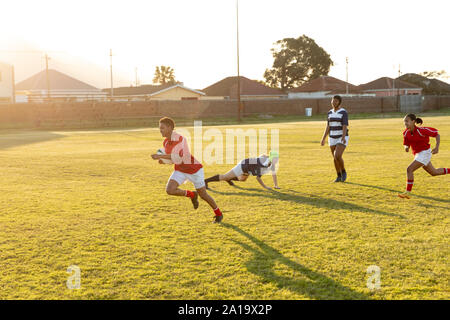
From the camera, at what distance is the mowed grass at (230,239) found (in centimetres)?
458

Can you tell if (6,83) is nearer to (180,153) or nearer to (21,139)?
(21,139)

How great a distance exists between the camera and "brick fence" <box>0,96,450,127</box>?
148ft

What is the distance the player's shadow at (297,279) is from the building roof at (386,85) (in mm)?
79004

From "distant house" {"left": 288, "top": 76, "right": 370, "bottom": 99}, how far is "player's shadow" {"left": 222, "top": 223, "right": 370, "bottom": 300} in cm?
7127

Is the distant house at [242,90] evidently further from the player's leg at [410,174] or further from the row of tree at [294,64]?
the player's leg at [410,174]

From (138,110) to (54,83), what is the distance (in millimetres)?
28773

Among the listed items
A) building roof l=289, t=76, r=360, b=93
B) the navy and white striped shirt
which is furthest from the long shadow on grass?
building roof l=289, t=76, r=360, b=93

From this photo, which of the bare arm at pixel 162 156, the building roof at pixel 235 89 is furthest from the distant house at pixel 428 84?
the bare arm at pixel 162 156

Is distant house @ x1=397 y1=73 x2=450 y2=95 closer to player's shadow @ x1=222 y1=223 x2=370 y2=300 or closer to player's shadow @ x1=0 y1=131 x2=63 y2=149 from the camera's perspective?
player's shadow @ x1=0 y1=131 x2=63 y2=149
